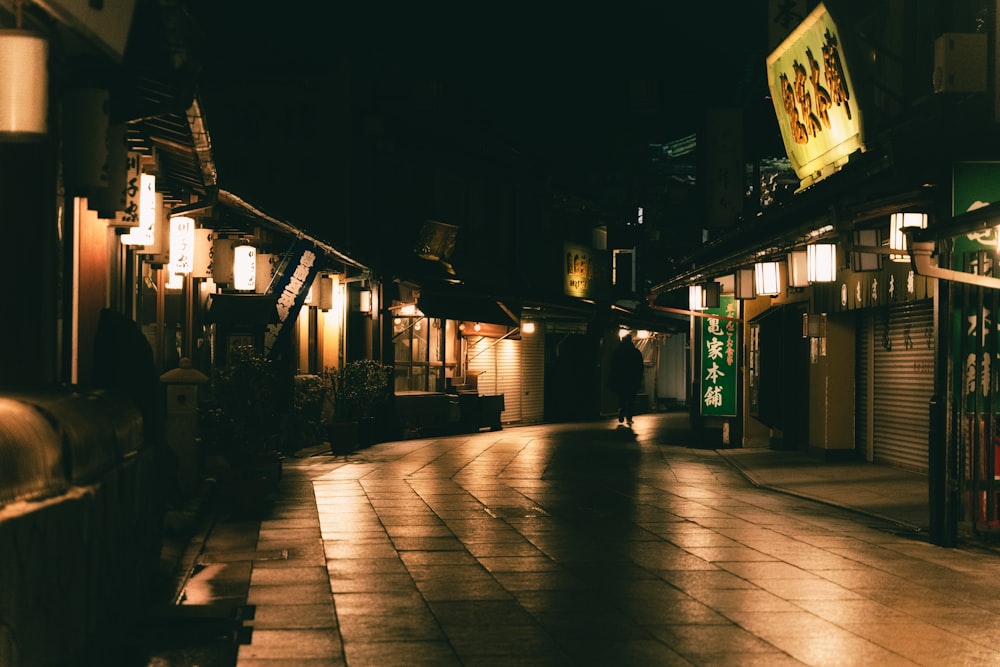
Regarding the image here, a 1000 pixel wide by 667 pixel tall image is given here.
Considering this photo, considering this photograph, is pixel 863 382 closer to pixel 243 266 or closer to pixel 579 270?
pixel 243 266

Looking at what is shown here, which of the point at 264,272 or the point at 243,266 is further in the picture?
the point at 264,272

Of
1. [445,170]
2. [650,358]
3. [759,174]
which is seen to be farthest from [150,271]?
[650,358]

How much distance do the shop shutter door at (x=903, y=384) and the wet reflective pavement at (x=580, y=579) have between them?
1.43m

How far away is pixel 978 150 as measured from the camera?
12.7 meters

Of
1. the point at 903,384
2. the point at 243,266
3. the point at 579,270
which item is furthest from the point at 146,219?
the point at 579,270

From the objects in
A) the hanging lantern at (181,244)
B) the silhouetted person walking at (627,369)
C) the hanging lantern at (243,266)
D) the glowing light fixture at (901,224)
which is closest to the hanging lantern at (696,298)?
the silhouetted person walking at (627,369)

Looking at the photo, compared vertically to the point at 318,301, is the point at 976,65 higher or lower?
higher

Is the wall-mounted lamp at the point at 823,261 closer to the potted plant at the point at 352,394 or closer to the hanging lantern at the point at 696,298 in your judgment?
the hanging lantern at the point at 696,298

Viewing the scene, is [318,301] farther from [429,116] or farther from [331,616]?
[331,616]

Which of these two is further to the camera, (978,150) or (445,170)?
(445,170)

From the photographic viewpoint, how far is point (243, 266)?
19062mm

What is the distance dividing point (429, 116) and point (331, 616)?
26083 mm

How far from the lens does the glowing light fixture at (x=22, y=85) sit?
22.2 ft

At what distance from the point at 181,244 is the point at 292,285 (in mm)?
4057
